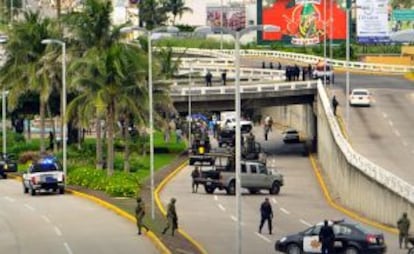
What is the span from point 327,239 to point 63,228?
13.8 m

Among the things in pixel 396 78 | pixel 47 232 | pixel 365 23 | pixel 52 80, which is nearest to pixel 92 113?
pixel 52 80

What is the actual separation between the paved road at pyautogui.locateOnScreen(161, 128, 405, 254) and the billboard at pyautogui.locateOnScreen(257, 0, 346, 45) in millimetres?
86923

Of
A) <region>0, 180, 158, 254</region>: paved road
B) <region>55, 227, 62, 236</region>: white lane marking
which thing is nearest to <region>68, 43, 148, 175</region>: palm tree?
<region>0, 180, 158, 254</region>: paved road

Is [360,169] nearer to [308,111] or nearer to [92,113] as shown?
[92,113]

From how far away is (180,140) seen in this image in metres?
104

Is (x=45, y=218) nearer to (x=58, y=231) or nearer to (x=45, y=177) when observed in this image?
(x=58, y=231)

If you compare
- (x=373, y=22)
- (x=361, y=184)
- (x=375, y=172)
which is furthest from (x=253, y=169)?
(x=373, y=22)

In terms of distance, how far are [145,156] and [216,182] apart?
2273 cm

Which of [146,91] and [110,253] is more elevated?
[146,91]

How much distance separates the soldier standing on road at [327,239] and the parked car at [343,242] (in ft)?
2.21

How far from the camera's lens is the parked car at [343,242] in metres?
37.1

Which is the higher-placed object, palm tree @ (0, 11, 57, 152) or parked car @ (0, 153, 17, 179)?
palm tree @ (0, 11, 57, 152)

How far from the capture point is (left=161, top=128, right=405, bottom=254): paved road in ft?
140

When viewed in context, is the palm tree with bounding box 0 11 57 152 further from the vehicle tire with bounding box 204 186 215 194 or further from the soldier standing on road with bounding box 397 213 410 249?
the soldier standing on road with bounding box 397 213 410 249
